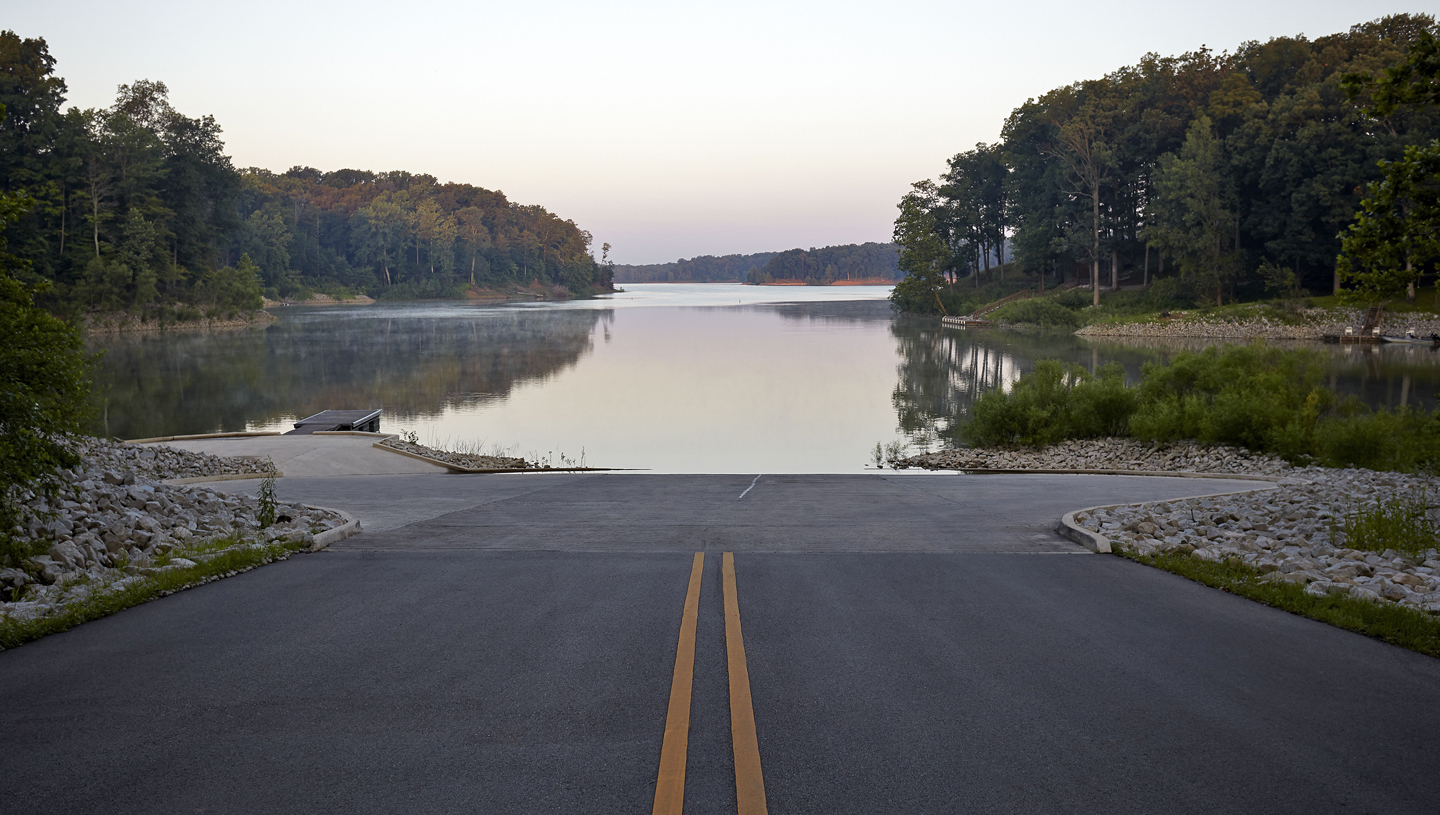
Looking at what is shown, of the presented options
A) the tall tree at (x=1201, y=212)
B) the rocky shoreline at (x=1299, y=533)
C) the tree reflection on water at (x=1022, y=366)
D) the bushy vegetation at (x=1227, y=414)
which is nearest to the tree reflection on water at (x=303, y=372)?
the rocky shoreline at (x=1299, y=533)

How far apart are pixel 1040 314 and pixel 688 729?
7636cm

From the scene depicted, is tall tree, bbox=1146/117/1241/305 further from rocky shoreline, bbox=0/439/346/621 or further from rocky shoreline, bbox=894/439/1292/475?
rocky shoreline, bbox=0/439/346/621

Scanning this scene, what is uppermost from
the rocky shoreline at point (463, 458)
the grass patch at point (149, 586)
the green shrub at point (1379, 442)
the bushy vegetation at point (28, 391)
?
the bushy vegetation at point (28, 391)

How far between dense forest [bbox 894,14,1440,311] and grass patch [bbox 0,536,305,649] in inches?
2501

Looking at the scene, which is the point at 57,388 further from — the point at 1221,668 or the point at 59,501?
the point at 1221,668

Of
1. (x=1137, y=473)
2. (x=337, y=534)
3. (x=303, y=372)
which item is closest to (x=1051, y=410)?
(x=1137, y=473)

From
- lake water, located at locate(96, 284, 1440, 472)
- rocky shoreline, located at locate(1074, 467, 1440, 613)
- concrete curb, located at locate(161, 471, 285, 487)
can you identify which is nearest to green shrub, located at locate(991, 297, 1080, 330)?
lake water, located at locate(96, 284, 1440, 472)

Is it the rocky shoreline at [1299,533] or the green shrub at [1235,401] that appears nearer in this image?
the rocky shoreline at [1299,533]

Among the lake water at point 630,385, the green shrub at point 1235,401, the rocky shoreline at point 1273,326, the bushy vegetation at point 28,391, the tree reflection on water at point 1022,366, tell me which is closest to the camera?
the bushy vegetation at point 28,391

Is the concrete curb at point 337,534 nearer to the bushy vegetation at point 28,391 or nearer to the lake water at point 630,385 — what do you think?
the bushy vegetation at point 28,391

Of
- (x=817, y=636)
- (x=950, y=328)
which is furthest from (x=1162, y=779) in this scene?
(x=950, y=328)

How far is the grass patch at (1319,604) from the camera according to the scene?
212 inches

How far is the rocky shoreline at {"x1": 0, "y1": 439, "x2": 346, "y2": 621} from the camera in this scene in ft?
21.4

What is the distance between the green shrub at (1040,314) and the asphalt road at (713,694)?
69.3m
